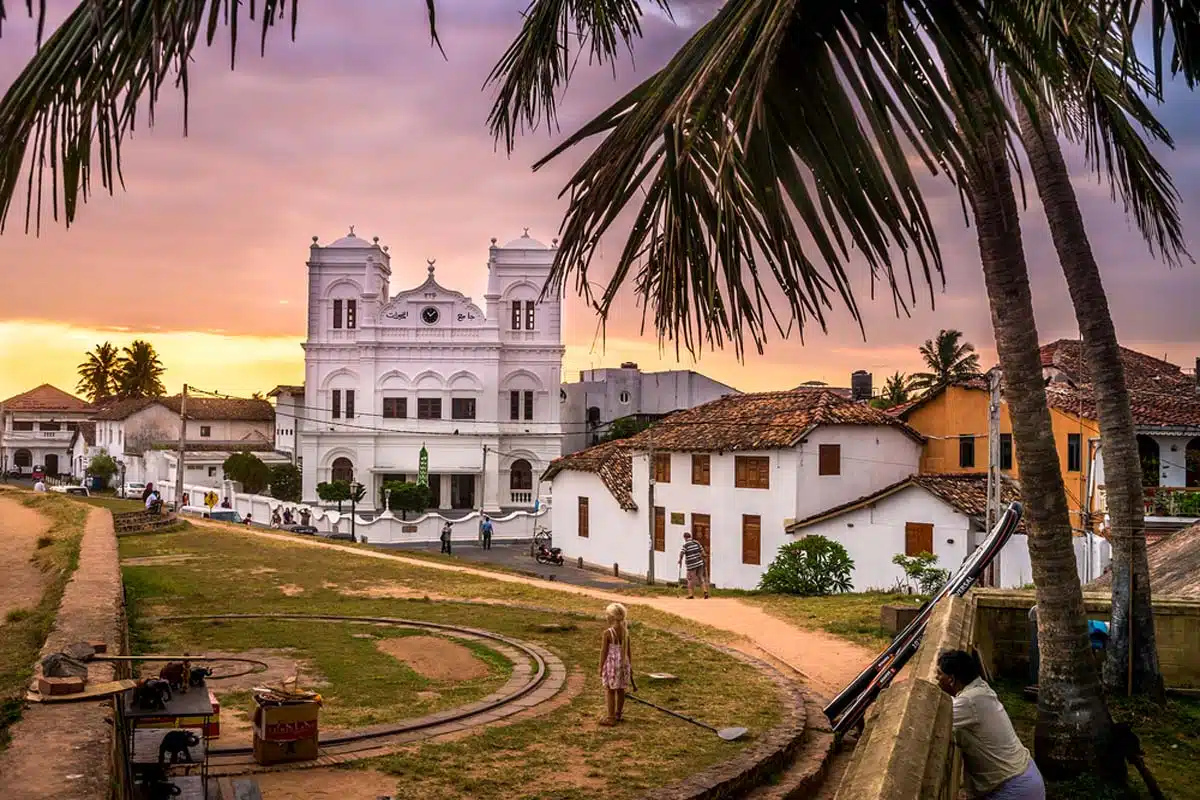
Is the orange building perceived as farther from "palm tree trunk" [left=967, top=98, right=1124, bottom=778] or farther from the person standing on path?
the person standing on path

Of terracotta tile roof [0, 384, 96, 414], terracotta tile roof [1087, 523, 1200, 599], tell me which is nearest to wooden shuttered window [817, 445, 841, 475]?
terracotta tile roof [1087, 523, 1200, 599]

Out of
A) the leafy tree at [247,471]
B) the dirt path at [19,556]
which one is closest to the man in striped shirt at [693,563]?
the dirt path at [19,556]

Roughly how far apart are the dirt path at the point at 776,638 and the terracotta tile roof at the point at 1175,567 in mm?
3376

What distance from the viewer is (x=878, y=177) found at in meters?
2.81

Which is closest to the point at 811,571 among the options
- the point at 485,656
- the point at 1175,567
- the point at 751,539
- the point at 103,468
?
the point at 751,539

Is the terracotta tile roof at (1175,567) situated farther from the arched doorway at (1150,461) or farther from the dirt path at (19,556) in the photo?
the dirt path at (19,556)

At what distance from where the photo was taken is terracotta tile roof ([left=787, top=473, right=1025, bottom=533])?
2420cm

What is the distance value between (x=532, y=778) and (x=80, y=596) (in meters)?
6.82

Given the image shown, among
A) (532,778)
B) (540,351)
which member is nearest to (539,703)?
(532,778)

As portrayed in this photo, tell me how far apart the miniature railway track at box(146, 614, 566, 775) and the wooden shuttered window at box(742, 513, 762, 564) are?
15.2 m

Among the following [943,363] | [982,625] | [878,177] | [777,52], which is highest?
[943,363]

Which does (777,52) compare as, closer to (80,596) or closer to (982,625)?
(982,625)

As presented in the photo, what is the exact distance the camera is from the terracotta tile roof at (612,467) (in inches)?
1287

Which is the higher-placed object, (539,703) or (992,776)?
(992,776)
